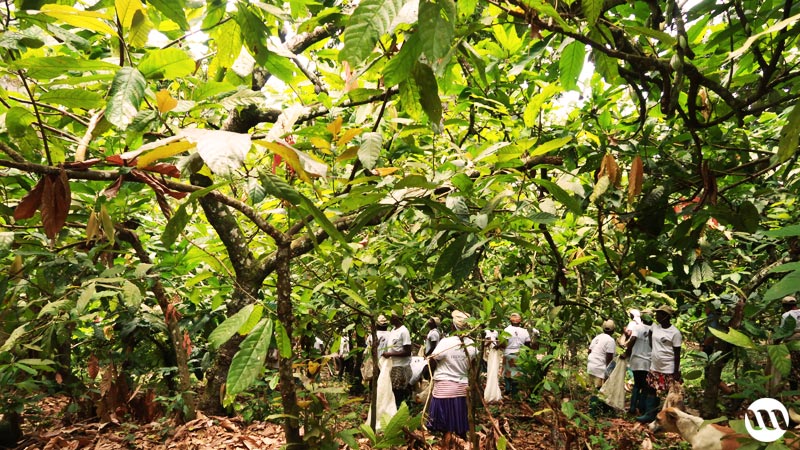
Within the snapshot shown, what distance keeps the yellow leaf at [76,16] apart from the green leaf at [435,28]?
59 centimetres

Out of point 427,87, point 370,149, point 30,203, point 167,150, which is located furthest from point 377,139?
point 30,203

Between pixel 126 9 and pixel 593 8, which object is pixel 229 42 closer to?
pixel 126 9

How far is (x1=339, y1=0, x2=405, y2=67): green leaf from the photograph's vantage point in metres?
0.65

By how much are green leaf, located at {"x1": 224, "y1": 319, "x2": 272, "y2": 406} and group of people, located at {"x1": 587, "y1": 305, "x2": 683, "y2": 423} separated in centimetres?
619

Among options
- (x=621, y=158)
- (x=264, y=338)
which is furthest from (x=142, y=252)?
(x=621, y=158)

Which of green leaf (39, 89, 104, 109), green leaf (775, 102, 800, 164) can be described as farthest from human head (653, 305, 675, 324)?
green leaf (39, 89, 104, 109)

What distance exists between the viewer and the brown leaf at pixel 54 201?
98cm

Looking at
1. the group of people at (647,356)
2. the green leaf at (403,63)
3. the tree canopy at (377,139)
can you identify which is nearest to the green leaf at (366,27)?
the tree canopy at (377,139)

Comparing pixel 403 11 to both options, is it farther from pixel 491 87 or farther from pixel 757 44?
pixel 491 87

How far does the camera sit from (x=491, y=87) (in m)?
2.27

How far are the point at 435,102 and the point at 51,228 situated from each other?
0.90 m

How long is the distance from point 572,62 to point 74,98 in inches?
57.6

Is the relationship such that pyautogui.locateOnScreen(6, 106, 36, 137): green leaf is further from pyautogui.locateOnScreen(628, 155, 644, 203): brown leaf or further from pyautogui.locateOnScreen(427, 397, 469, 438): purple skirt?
pyautogui.locateOnScreen(427, 397, 469, 438): purple skirt

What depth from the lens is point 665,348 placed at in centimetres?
611
